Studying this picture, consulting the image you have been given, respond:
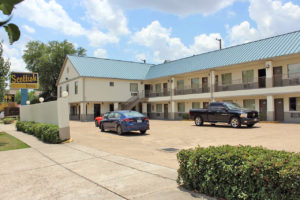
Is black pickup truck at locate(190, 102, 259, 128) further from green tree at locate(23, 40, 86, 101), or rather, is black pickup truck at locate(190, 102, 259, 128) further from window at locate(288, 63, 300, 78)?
green tree at locate(23, 40, 86, 101)

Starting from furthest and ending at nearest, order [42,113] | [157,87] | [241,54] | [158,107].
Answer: [157,87]
[158,107]
[241,54]
[42,113]

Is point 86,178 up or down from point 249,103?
down

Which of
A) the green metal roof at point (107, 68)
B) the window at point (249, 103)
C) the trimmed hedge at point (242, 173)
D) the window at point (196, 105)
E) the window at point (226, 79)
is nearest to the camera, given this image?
the trimmed hedge at point (242, 173)

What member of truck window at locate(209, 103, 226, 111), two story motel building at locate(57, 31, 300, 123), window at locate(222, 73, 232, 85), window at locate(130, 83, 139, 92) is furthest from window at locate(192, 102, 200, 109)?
truck window at locate(209, 103, 226, 111)

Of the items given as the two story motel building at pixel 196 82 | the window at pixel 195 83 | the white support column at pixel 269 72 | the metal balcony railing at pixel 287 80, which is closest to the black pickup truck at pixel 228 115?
the white support column at pixel 269 72

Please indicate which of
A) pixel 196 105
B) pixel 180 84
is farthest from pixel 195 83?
pixel 196 105

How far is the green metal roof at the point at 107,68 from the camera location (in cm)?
3573

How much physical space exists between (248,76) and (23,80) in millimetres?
25998

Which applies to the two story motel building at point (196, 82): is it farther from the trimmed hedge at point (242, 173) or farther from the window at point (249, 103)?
the trimmed hedge at point (242, 173)

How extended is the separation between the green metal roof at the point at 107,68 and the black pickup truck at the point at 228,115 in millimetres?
18945

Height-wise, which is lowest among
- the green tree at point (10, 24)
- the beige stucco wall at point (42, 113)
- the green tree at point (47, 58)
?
the beige stucco wall at point (42, 113)

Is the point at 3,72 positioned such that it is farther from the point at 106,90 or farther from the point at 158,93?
the point at 158,93

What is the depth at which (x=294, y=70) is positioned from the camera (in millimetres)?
22844

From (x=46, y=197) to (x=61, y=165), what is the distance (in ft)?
8.79
